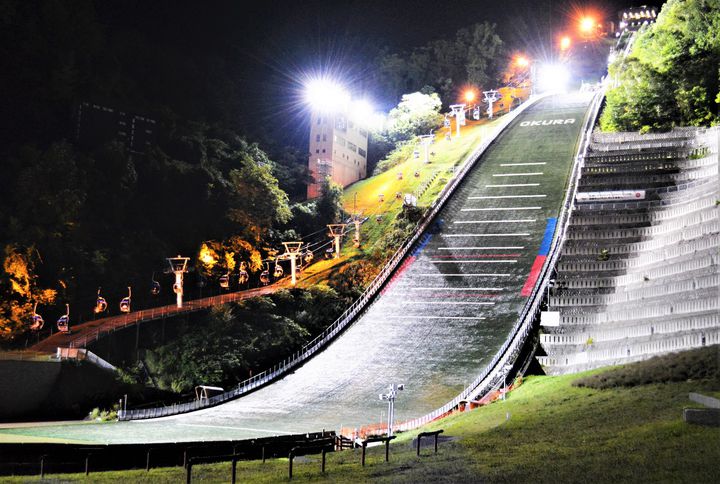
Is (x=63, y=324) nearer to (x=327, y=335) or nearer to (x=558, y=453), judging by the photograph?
(x=327, y=335)

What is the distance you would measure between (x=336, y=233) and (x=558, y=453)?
40.9 m

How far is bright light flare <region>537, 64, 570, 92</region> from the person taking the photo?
327 feet

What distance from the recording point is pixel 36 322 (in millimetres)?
39906

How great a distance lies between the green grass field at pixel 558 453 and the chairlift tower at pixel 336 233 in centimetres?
3127

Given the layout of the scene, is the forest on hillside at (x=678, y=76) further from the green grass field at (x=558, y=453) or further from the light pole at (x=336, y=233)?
the green grass field at (x=558, y=453)

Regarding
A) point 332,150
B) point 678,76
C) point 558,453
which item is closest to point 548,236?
point 678,76

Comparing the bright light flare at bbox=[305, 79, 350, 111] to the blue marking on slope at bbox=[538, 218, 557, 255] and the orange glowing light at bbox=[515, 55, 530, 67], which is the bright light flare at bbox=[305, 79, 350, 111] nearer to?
the blue marking on slope at bbox=[538, 218, 557, 255]

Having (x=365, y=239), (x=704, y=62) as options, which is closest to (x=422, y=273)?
(x=365, y=239)

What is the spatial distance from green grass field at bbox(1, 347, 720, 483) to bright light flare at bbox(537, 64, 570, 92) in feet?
264

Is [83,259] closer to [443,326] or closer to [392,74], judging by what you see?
[443,326]

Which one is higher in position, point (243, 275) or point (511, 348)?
point (243, 275)

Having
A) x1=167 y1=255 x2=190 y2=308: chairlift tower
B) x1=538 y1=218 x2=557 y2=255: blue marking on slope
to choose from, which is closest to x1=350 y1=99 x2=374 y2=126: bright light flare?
x1=538 y1=218 x2=557 y2=255: blue marking on slope

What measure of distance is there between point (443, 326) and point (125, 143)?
25.4m

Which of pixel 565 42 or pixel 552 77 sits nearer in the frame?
pixel 552 77
